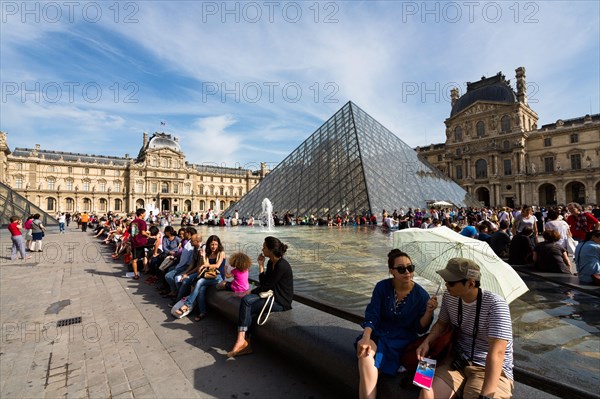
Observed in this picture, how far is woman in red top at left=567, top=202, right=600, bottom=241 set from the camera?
5.43 metres

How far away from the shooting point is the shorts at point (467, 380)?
1.42m

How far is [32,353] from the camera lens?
8.11 ft

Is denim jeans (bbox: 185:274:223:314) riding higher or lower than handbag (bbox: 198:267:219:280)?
lower

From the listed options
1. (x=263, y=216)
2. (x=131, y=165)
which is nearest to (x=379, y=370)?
(x=263, y=216)

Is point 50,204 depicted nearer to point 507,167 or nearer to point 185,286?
point 185,286

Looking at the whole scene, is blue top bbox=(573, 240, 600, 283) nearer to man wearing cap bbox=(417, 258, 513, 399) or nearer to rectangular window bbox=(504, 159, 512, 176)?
man wearing cap bbox=(417, 258, 513, 399)

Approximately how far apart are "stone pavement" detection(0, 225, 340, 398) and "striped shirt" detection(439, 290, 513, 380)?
84 centimetres

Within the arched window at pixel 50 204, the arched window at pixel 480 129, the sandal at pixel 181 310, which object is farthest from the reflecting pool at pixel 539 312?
the arched window at pixel 50 204

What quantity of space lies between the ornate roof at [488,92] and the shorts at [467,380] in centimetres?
4687

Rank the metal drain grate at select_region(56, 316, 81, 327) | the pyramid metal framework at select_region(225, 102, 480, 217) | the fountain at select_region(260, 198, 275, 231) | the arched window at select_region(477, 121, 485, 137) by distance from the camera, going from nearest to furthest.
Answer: the metal drain grate at select_region(56, 316, 81, 327)
the pyramid metal framework at select_region(225, 102, 480, 217)
the fountain at select_region(260, 198, 275, 231)
the arched window at select_region(477, 121, 485, 137)

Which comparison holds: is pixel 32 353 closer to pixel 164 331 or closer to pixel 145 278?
pixel 164 331

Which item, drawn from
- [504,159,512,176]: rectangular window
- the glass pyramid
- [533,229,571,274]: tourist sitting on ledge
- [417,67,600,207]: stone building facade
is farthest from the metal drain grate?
[504,159,512,176]: rectangular window

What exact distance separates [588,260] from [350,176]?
1377 centimetres

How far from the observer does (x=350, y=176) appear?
1747 centimetres
